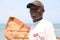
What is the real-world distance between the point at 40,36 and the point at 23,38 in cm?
606

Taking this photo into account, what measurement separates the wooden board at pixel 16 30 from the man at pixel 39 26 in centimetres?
597

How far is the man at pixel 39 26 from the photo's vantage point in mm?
2236

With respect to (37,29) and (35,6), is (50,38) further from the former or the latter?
(35,6)

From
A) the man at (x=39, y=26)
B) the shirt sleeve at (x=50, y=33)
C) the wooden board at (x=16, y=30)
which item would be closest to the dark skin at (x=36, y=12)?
the man at (x=39, y=26)

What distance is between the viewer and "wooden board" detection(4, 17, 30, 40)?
8383 millimetres

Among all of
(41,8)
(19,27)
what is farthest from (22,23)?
(41,8)

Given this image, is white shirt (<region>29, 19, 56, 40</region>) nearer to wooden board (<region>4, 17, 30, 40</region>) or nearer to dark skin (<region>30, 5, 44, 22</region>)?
dark skin (<region>30, 5, 44, 22</region>)

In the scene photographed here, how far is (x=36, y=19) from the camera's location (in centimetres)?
228

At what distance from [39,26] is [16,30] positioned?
22.0 ft

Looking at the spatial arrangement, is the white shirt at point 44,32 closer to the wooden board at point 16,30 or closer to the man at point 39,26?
the man at point 39,26

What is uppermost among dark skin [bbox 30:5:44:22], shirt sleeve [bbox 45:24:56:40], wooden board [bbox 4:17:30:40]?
dark skin [bbox 30:5:44:22]

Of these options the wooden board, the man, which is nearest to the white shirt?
the man

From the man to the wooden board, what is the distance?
597cm

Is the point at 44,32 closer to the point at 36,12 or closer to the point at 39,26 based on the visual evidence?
the point at 39,26
